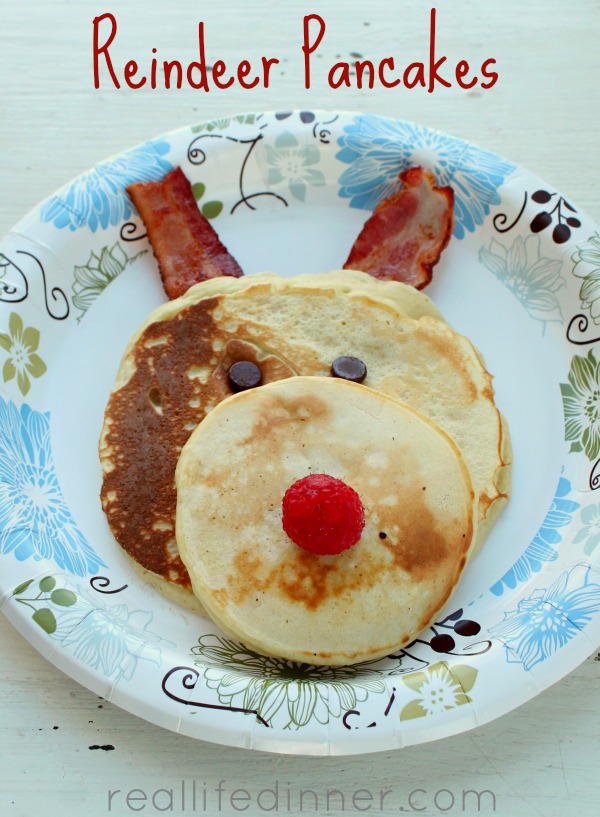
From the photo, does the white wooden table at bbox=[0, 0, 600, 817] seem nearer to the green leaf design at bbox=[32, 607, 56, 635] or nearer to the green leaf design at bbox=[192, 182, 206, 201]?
the green leaf design at bbox=[32, 607, 56, 635]

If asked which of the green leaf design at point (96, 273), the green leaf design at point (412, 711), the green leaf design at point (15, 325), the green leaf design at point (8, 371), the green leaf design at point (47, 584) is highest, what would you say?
the green leaf design at point (96, 273)

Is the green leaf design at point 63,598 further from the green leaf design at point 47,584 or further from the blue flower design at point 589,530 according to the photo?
the blue flower design at point 589,530

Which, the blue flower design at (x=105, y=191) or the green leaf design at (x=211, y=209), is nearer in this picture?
the blue flower design at (x=105, y=191)

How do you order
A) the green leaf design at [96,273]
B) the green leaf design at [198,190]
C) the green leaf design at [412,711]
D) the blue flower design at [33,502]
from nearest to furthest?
the green leaf design at [412,711]
the blue flower design at [33,502]
the green leaf design at [96,273]
the green leaf design at [198,190]

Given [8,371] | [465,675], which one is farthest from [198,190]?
[465,675]

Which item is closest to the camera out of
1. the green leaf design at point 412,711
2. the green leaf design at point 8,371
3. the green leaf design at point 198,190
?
the green leaf design at point 412,711

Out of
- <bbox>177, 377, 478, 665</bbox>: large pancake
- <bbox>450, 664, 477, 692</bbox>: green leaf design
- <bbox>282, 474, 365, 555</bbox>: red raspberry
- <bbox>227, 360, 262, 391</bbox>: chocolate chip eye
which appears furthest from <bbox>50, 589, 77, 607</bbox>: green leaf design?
<bbox>450, 664, 477, 692</bbox>: green leaf design

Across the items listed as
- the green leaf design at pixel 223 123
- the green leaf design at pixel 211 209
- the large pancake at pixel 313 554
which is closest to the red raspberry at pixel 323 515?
the large pancake at pixel 313 554

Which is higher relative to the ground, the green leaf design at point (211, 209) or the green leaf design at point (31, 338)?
the green leaf design at point (211, 209)
